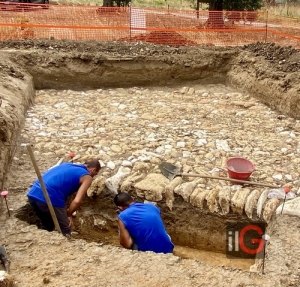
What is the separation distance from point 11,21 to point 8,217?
25.3 feet

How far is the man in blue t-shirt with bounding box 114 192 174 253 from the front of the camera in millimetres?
3832

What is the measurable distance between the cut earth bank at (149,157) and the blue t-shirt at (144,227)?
0.26 metres

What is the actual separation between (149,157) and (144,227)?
176cm

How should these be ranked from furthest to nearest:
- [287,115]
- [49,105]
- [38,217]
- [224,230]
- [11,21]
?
[11,21] → [49,105] → [287,115] → [224,230] → [38,217]

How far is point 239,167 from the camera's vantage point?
512 cm

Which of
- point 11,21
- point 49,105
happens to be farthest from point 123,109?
point 11,21

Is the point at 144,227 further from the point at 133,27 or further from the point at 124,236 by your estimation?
the point at 133,27

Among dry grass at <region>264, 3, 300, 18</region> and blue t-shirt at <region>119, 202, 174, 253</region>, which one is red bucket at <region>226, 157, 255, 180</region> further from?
dry grass at <region>264, 3, 300, 18</region>

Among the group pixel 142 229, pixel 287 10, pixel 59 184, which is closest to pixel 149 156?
pixel 59 184

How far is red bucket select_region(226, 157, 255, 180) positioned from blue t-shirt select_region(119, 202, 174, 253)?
1.42 meters

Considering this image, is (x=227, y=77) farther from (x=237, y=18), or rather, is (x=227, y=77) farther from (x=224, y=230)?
(x=224, y=230)

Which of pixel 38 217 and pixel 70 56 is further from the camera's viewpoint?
pixel 70 56

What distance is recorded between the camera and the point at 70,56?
8.38 m

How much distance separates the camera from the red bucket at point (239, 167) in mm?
4848
